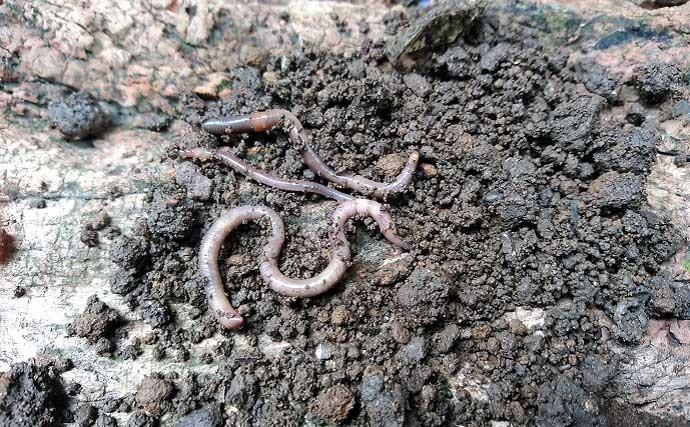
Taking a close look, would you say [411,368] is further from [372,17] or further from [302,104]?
[372,17]

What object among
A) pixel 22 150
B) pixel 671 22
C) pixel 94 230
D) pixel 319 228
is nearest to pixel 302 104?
pixel 319 228

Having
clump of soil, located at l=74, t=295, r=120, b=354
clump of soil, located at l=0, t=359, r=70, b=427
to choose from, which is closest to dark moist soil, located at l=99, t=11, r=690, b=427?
clump of soil, located at l=74, t=295, r=120, b=354

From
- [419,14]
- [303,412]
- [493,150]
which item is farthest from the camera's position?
[419,14]

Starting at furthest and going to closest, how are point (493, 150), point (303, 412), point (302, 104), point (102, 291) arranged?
point (302, 104) → point (493, 150) → point (102, 291) → point (303, 412)

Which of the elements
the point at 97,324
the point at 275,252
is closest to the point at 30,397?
the point at 97,324

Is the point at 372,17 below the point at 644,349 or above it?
above

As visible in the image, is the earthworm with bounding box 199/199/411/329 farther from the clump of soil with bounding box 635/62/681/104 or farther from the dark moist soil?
the clump of soil with bounding box 635/62/681/104

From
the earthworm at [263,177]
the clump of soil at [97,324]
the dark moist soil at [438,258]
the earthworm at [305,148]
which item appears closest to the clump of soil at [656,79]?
the dark moist soil at [438,258]

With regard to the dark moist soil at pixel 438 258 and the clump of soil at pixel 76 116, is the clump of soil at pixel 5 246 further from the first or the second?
the clump of soil at pixel 76 116
